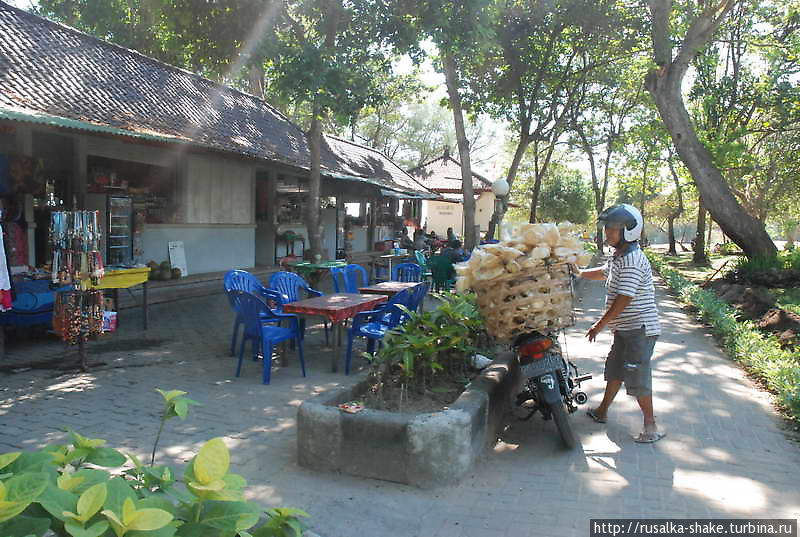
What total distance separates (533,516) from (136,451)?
2.82 m

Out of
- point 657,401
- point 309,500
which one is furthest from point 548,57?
point 309,500

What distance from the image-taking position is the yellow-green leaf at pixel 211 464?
150 centimetres

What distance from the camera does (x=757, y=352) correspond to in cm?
699

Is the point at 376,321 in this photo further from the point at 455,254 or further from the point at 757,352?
the point at 455,254

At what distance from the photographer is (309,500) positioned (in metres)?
3.61

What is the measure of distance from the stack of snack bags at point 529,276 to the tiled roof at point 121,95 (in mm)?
5956

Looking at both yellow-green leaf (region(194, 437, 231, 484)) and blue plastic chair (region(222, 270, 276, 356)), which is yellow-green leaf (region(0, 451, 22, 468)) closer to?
yellow-green leaf (region(194, 437, 231, 484))

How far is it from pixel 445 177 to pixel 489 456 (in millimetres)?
28618

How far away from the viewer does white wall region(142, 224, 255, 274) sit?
38.4 feet

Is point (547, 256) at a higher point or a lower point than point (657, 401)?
higher

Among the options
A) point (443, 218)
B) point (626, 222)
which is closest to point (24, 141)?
point (626, 222)

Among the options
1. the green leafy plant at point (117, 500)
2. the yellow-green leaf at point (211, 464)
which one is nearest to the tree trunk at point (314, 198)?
the green leafy plant at point (117, 500)

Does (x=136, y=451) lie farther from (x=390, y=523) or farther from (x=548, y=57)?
(x=548, y=57)

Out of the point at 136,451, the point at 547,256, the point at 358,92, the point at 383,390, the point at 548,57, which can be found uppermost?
the point at 548,57
